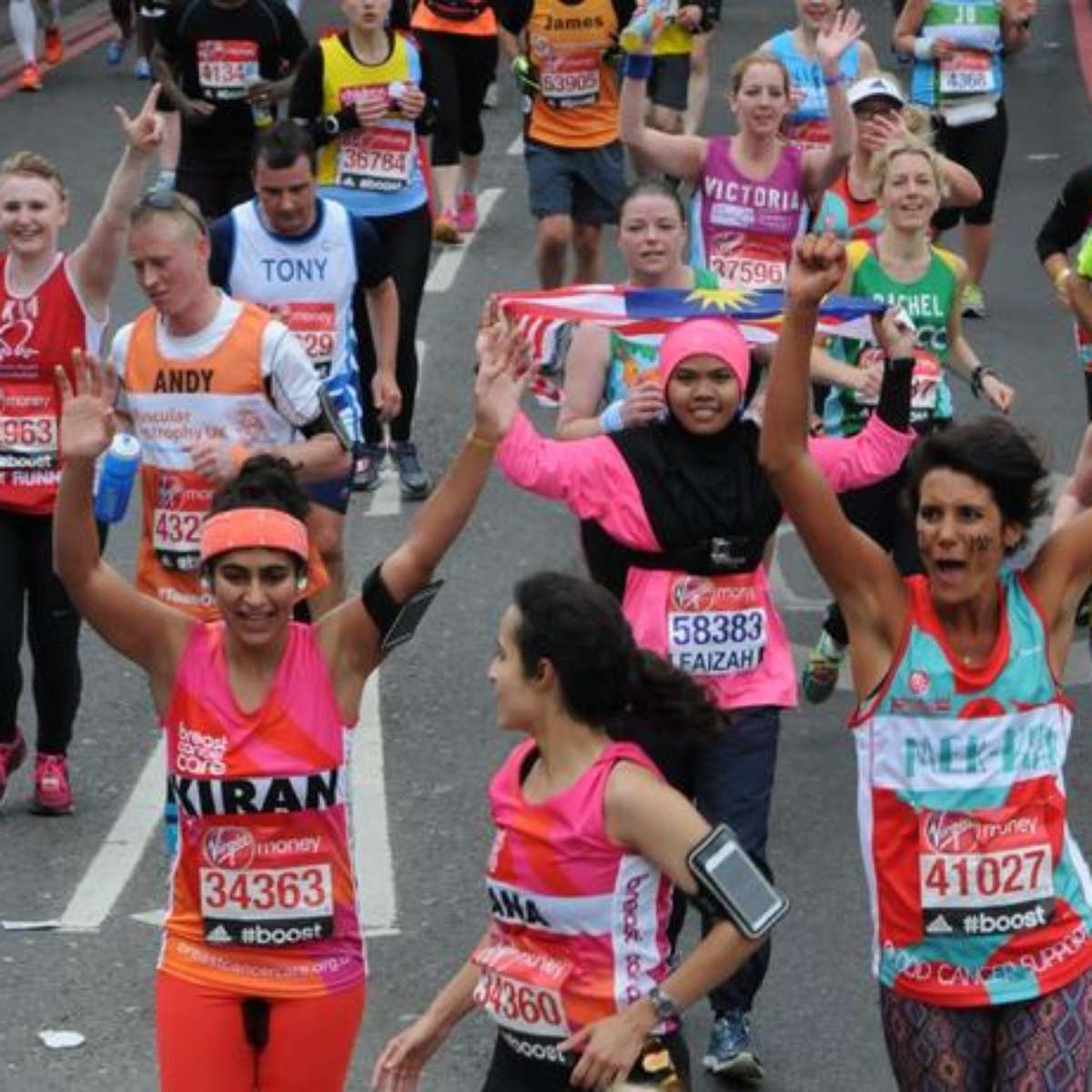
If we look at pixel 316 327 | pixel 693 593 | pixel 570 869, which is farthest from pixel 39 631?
pixel 570 869

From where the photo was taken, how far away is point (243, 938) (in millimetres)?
6609

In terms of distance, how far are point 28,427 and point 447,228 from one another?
846cm

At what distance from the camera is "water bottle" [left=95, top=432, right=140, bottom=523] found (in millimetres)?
8477

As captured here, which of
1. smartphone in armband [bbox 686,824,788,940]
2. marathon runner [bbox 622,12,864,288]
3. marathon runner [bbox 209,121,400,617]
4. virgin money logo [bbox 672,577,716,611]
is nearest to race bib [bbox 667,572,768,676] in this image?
virgin money logo [bbox 672,577,716,611]

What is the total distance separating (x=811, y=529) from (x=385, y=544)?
644 cm

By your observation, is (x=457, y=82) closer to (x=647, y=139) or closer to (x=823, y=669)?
(x=647, y=139)

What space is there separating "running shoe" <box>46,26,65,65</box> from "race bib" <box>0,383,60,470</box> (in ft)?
52.9

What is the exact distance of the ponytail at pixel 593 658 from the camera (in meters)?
6.02

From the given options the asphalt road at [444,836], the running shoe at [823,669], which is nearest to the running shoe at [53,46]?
the asphalt road at [444,836]

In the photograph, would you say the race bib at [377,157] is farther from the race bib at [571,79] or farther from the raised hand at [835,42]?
the raised hand at [835,42]

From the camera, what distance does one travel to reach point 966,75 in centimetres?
1619

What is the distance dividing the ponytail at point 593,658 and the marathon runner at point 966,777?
1.42 ft

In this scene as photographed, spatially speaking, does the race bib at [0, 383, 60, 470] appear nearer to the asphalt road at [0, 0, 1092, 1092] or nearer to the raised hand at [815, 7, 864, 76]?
the asphalt road at [0, 0, 1092, 1092]

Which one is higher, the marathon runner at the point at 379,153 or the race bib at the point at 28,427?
the race bib at the point at 28,427
